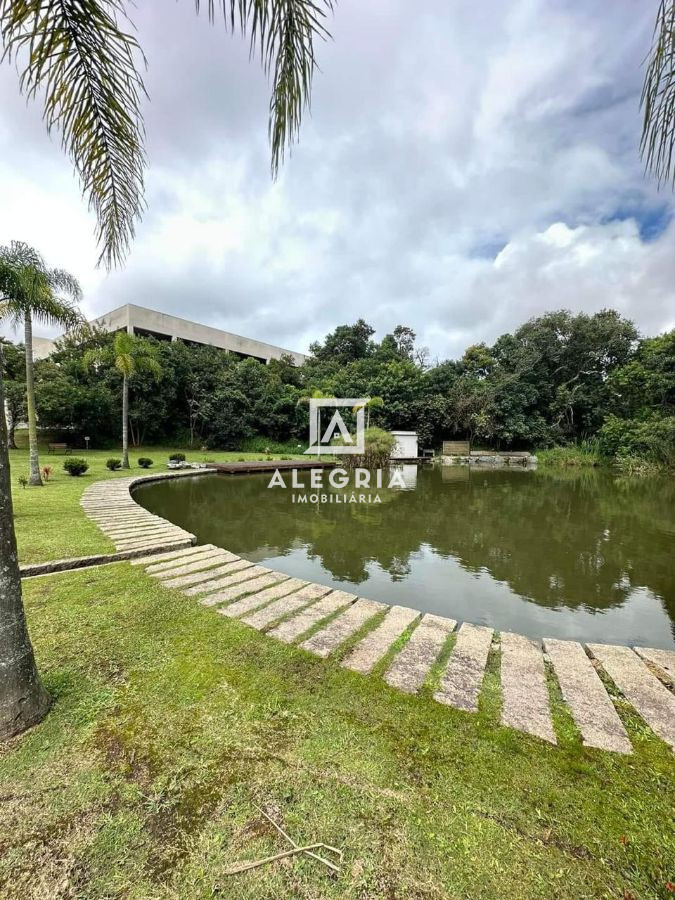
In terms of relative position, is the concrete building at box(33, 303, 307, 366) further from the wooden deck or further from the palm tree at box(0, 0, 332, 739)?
the palm tree at box(0, 0, 332, 739)

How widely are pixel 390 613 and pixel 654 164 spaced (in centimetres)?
276

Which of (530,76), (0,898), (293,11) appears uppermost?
(530,76)

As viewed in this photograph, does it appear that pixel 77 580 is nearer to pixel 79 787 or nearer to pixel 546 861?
pixel 79 787

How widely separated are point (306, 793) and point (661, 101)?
8.74 ft

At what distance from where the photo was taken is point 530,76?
3.79 metres

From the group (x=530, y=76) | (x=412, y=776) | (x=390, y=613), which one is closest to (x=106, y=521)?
(x=390, y=613)

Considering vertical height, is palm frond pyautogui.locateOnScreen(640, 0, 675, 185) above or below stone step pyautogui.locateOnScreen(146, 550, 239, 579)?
above

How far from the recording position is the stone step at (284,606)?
2.51 metres

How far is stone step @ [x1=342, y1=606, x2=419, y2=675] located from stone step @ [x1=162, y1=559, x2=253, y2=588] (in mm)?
1577

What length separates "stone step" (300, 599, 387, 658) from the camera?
2213 millimetres

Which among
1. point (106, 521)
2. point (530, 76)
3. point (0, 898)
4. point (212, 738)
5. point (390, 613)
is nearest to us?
point (0, 898)

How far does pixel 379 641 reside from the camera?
2303mm

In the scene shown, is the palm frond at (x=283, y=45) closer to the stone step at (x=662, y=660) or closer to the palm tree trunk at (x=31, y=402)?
the stone step at (x=662, y=660)

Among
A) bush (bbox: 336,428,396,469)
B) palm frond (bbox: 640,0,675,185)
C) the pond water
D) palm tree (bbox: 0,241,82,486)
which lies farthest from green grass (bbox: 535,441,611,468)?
palm tree (bbox: 0,241,82,486)
